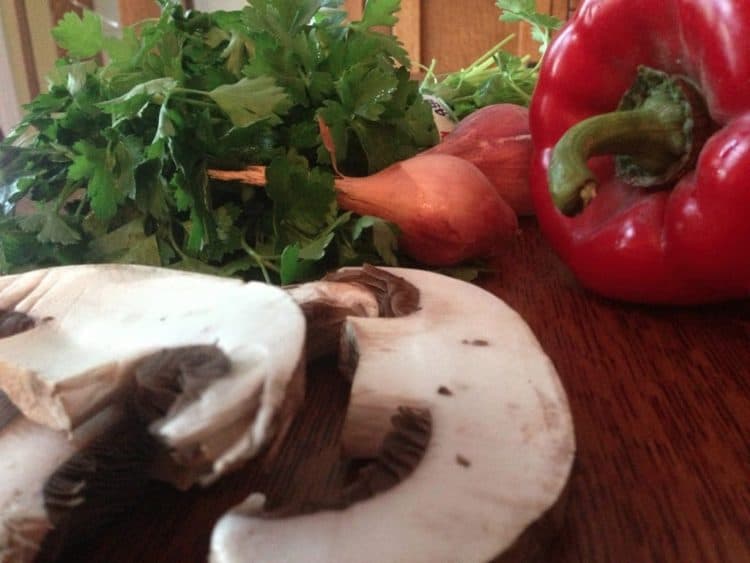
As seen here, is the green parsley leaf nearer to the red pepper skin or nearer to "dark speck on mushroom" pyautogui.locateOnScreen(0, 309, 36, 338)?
the red pepper skin

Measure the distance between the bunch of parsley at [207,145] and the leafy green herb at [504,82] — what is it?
0.30 m

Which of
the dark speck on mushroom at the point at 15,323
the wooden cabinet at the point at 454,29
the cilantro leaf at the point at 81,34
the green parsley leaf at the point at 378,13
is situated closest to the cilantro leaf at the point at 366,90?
the green parsley leaf at the point at 378,13

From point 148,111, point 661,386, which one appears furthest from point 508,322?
point 148,111

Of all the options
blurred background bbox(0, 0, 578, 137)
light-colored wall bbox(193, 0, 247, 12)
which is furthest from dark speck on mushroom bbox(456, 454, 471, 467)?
light-colored wall bbox(193, 0, 247, 12)

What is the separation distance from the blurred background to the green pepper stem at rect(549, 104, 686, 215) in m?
1.52

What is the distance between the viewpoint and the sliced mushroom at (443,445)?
1.04 feet

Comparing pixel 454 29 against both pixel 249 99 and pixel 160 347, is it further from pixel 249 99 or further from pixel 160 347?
pixel 160 347

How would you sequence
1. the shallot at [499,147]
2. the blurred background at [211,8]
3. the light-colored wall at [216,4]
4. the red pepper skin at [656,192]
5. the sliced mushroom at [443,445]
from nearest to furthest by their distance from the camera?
the sliced mushroom at [443,445] < the red pepper skin at [656,192] < the shallot at [499,147] < the blurred background at [211,8] < the light-colored wall at [216,4]

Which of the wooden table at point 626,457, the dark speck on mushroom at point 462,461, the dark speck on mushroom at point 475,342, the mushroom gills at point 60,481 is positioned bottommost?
the wooden table at point 626,457

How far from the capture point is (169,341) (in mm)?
406

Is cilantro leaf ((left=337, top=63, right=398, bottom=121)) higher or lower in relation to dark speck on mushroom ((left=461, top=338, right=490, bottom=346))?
higher

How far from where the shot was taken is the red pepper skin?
23.3 inches

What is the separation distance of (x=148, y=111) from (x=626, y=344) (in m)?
0.47

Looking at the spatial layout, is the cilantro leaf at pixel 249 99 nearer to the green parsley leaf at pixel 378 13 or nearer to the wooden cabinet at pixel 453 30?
the green parsley leaf at pixel 378 13
